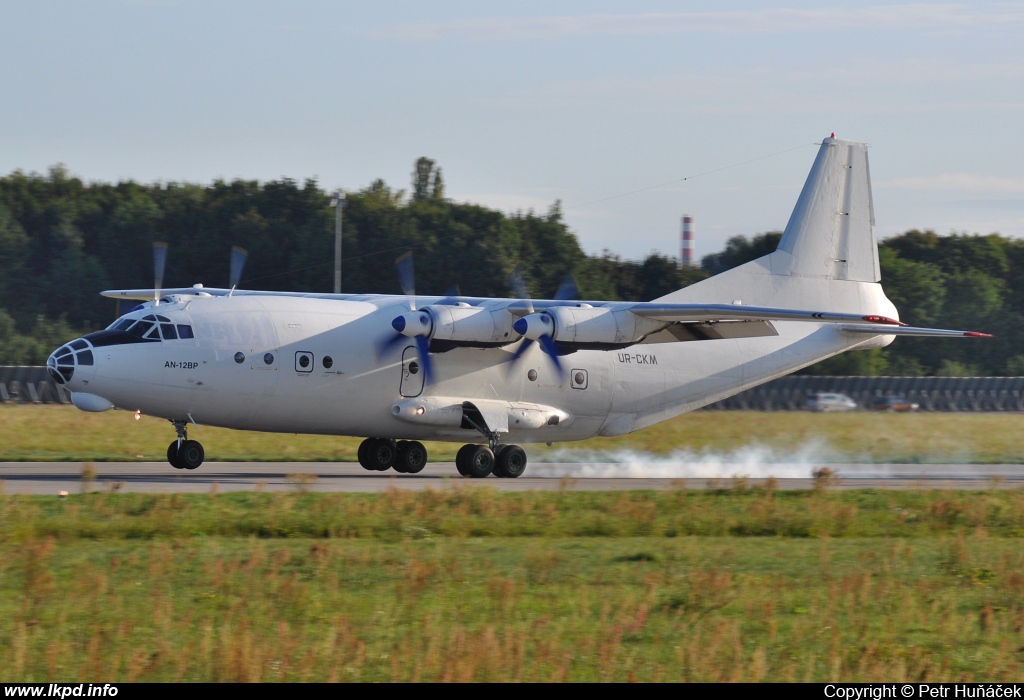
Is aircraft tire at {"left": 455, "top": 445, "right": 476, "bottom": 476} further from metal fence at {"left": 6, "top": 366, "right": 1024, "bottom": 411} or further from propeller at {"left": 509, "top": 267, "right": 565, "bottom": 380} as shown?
metal fence at {"left": 6, "top": 366, "right": 1024, "bottom": 411}

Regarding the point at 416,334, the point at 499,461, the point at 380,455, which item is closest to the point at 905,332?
the point at 499,461

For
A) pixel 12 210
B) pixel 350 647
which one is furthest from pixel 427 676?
pixel 12 210

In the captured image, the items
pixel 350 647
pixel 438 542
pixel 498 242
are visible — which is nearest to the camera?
pixel 350 647

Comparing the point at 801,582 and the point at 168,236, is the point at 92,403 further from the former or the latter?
the point at 168,236

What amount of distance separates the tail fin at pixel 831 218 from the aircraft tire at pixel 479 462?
888 cm

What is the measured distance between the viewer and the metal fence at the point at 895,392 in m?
43.9

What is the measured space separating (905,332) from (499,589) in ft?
52.2

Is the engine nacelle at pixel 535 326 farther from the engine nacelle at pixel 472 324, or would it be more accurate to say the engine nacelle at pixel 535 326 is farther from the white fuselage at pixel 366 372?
the white fuselage at pixel 366 372

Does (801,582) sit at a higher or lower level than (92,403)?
lower

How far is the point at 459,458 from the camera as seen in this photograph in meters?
23.6

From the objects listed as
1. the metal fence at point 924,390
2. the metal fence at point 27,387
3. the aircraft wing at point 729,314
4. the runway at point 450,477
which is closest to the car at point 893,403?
the metal fence at point 924,390

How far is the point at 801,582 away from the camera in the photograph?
1238 cm

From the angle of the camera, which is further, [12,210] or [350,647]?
[12,210]

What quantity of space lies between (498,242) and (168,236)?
19.3 meters
